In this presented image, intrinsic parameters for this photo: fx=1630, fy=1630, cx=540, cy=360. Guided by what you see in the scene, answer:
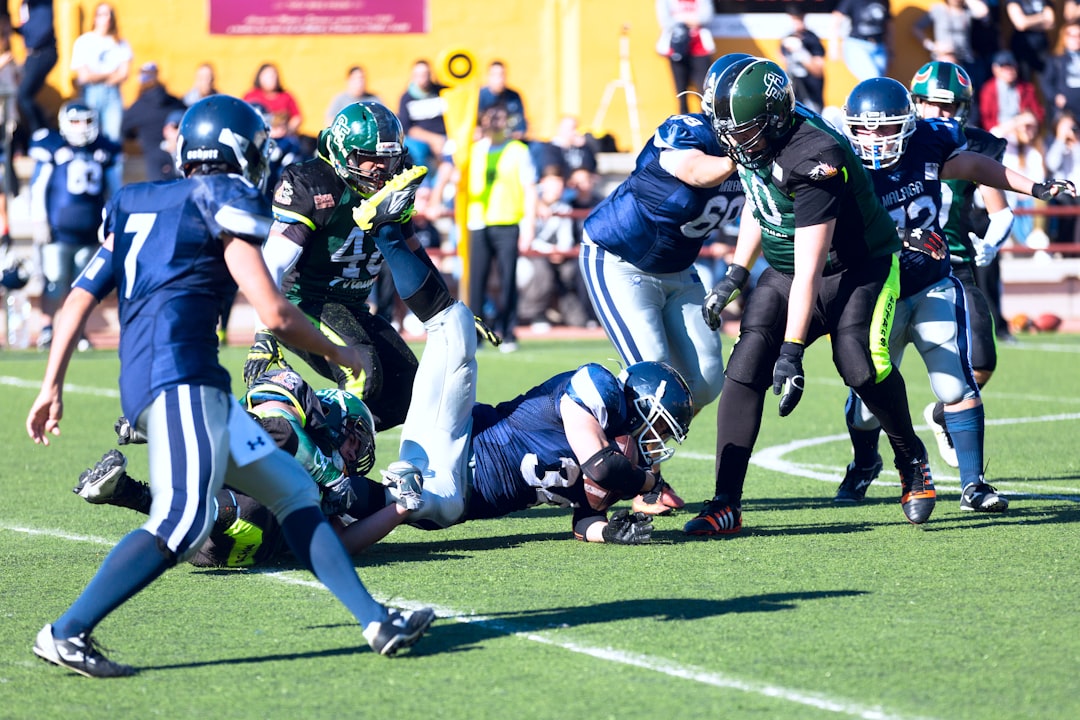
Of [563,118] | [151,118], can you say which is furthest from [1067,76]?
[151,118]

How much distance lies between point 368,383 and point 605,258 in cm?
120

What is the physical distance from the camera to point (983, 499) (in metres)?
6.46

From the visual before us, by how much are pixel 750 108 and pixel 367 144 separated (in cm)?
144

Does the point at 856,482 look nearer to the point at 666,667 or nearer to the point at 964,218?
the point at 964,218

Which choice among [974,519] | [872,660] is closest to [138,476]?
[974,519]

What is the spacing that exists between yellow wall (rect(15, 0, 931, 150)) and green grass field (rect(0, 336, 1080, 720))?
11.5m

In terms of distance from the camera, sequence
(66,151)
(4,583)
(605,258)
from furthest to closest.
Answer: (66,151), (605,258), (4,583)

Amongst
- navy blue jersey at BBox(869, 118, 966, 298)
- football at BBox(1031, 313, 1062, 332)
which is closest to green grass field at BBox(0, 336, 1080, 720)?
navy blue jersey at BBox(869, 118, 966, 298)

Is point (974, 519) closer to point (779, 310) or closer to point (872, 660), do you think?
point (779, 310)

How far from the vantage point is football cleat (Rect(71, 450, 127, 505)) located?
5.32m

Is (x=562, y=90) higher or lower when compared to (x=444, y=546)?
higher

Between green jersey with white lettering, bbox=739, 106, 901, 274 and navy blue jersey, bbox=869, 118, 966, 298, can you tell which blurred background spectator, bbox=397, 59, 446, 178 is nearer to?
navy blue jersey, bbox=869, 118, 966, 298

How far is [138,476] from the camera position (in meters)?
7.89

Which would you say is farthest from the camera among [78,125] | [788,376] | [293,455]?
[78,125]
